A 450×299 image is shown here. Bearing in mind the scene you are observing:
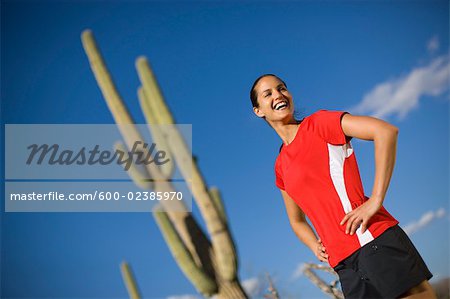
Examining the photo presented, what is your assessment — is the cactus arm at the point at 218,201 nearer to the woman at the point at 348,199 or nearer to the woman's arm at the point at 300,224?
the woman's arm at the point at 300,224

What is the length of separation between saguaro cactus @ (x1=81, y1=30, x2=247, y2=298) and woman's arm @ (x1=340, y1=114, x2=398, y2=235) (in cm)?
288

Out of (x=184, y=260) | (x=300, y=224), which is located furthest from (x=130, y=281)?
(x=300, y=224)

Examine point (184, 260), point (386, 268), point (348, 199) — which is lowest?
point (386, 268)

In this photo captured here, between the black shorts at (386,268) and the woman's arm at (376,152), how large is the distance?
0.18ft

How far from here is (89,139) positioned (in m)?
4.21

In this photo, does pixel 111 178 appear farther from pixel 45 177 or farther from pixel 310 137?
pixel 310 137

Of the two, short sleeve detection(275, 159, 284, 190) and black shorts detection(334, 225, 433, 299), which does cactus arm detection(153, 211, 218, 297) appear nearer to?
short sleeve detection(275, 159, 284, 190)

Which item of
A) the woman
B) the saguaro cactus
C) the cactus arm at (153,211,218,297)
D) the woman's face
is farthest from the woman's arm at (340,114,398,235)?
the cactus arm at (153,211,218,297)

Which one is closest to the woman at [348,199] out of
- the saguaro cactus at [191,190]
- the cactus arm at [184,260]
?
the saguaro cactus at [191,190]

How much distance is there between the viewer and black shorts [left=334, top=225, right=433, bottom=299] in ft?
3.33

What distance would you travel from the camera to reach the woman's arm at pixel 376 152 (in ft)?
3.39

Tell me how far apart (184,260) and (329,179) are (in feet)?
9.89

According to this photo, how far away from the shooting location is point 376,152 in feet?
3.45

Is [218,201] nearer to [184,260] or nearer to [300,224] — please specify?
[184,260]
